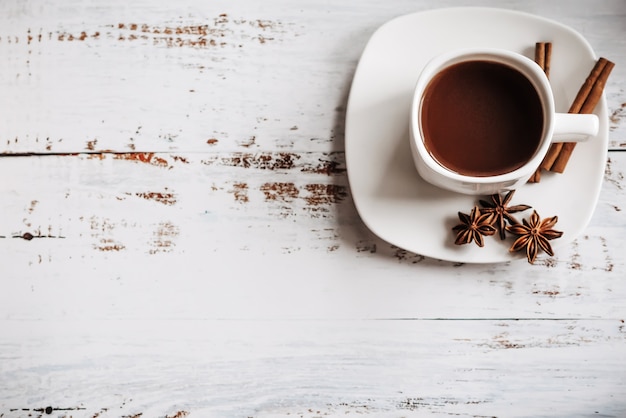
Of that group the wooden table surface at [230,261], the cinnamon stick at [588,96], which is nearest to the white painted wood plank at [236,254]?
the wooden table surface at [230,261]

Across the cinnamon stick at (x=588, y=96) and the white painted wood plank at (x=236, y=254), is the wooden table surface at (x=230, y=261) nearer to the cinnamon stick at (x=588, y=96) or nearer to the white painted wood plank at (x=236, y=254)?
the white painted wood plank at (x=236, y=254)

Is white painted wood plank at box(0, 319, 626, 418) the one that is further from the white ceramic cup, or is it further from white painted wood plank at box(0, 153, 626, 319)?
the white ceramic cup

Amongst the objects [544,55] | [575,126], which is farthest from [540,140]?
[544,55]

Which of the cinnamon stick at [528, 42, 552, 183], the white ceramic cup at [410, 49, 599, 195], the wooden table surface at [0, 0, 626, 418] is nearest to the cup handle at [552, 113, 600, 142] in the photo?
the white ceramic cup at [410, 49, 599, 195]

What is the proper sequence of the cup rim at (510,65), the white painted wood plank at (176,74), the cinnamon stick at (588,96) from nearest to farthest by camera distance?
1. the cup rim at (510,65)
2. the cinnamon stick at (588,96)
3. the white painted wood plank at (176,74)

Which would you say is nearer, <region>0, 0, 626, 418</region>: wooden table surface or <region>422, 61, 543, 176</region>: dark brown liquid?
<region>422, 61, 543, 176</region>: dark brown liquid

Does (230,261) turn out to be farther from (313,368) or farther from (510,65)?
(510,65)
